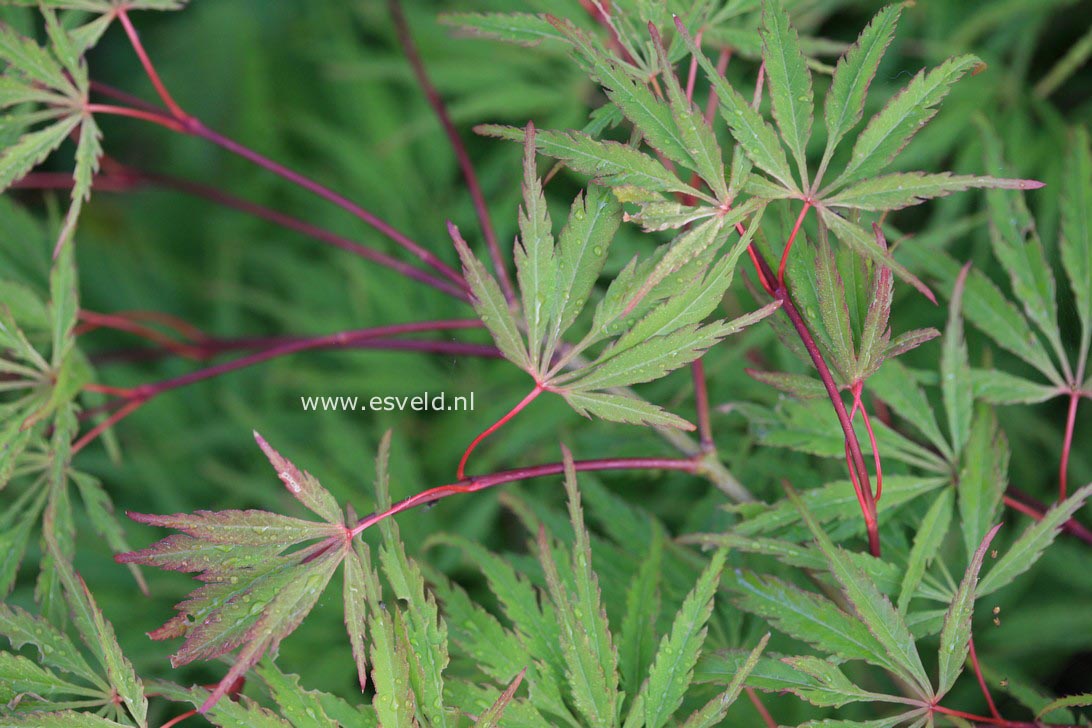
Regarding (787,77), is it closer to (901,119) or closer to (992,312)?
(901,119)

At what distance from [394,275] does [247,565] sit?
93 centimetres

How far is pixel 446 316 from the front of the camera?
4.61ft

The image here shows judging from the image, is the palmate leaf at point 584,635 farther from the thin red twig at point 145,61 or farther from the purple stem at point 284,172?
the thin red twig at point 145,61

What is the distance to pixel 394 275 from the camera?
1426 mm

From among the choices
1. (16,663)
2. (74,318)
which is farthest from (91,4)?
(16,663)

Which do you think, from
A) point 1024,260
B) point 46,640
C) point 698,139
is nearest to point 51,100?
point 46,640

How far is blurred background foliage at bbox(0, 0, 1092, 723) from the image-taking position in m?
1.02

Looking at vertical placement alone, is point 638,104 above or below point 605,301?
above

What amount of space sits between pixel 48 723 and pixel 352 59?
1.23m

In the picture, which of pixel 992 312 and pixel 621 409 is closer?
pixel 621 409

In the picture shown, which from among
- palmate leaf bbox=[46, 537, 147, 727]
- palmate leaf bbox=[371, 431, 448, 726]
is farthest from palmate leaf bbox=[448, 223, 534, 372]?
palmate leaf bbox=[46, 537, 147, 727]

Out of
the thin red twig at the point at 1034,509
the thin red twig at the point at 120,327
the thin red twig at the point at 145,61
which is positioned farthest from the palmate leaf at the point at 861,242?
the thin red twig at the point at 120,327

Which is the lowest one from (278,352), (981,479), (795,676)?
(795,676)

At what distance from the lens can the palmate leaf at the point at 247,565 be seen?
1.70 feet
